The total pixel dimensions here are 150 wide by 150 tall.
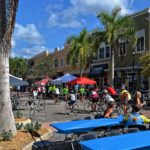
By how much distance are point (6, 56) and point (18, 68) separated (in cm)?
7507

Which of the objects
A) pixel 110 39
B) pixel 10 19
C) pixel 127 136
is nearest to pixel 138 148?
pixel 127 136

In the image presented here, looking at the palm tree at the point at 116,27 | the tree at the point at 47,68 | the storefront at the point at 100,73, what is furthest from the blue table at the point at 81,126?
the tree at the point at 47,68

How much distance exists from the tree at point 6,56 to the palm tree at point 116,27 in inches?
933

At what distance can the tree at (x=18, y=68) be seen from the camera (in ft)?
282

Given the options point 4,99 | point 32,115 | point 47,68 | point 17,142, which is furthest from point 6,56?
point 47,68

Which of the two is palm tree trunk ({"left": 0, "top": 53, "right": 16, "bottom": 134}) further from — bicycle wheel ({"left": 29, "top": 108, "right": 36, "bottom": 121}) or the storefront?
the storefront

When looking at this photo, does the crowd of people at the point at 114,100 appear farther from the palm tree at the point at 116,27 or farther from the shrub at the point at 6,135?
the palm tree at the point at 116,27

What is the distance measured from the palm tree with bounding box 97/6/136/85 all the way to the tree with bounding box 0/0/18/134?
23708 millimetres

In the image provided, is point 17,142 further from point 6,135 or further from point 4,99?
point 4,99

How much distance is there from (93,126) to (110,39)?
2633 cm

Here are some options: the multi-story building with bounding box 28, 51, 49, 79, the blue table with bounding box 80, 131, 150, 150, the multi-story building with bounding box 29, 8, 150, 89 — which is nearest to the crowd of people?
the multi-story building with bounding box 29, 8, 150, 89

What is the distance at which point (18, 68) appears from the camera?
87.3 m

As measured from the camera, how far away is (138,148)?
673 cm

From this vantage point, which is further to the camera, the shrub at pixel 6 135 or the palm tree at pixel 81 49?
the palm tree at pixel 81 49
